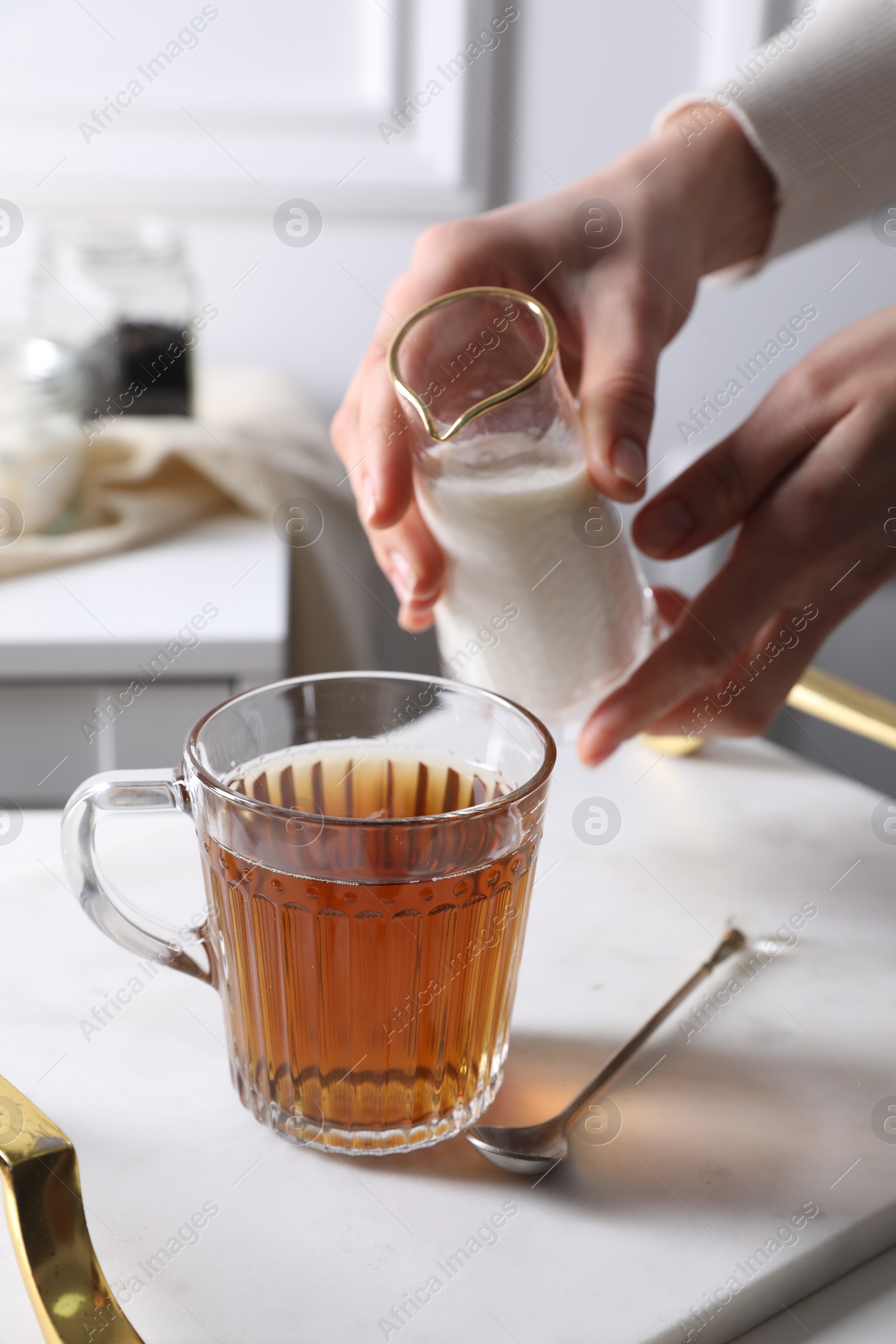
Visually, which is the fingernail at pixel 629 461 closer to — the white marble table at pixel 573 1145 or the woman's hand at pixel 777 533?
the woman's hand at pixel 777 533

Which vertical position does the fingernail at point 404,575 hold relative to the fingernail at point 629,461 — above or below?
below

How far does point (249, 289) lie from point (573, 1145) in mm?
1267

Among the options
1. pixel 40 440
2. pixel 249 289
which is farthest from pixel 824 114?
pixel 249 289

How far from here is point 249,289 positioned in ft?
4.83

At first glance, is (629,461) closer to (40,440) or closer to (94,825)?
(94,825)

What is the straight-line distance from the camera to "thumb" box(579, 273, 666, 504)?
1.67 ft

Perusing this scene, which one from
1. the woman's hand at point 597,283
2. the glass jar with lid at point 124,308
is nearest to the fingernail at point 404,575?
the woman's hand at point 597,283

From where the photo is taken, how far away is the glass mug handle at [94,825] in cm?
40

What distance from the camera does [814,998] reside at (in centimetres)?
50

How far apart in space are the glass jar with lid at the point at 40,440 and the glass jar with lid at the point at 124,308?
141mm

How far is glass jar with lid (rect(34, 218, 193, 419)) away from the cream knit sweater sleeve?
2.05 ft

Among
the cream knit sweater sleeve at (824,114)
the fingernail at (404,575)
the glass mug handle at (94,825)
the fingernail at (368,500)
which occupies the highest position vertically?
the cream knit sweater sleeve at (824,114)

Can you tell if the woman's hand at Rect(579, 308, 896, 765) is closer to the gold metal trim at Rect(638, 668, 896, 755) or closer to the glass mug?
the gold metal trim at Rect(638, 668, 896, 755)

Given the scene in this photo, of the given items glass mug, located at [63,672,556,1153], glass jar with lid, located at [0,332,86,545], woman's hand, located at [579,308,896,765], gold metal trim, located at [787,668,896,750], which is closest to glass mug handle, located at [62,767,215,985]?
glass mug, located at [63,672,556,1153]
